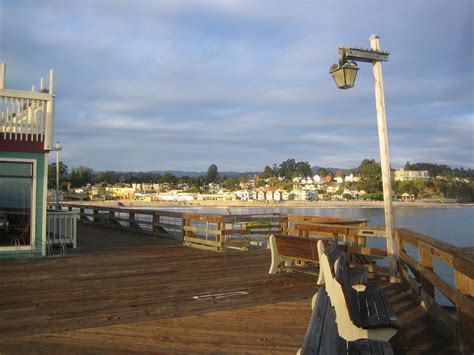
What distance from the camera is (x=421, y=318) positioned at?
534cm

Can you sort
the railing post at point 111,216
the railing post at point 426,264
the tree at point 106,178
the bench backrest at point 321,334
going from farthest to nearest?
the tree at point 106,178, the railing post at point 111,216, the railing post at point 426,264, the bench backrest at point 321,334

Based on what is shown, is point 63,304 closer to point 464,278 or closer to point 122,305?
point 122,305

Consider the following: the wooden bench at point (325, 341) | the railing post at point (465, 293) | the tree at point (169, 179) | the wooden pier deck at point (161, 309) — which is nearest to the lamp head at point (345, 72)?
the wooden pier deck at point (161, 309)

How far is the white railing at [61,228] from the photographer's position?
1202 centimetres

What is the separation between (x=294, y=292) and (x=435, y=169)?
186m

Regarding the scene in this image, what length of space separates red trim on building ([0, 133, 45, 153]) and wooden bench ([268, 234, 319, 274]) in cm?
589

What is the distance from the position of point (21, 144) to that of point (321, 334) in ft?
31.8

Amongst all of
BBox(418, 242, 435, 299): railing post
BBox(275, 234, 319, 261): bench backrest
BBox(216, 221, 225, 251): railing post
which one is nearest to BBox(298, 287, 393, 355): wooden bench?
BBox(418, 242, 435, 299): railing post

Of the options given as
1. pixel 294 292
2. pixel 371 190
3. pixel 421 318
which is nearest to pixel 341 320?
pixel 421 318

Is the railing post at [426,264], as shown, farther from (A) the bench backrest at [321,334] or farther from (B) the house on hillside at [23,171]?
(B) the house on hillside at [23,171]

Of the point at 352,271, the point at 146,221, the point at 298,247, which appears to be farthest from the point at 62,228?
the point at 352,271

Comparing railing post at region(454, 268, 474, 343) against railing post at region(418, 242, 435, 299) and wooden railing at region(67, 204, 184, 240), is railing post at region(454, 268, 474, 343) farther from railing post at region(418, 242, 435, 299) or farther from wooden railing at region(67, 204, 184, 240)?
wooden railing at region(67, 204, 184, 240)

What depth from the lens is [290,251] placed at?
800 cm

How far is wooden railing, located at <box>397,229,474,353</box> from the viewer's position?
3.66 meters
